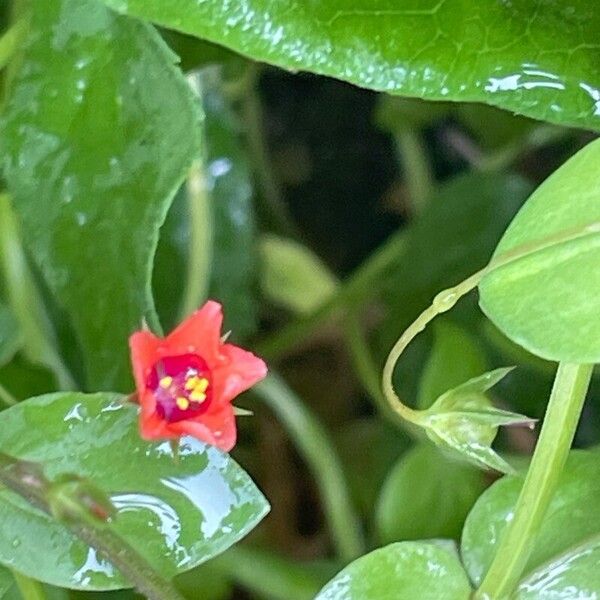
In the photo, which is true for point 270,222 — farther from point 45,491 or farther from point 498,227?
point 45,491

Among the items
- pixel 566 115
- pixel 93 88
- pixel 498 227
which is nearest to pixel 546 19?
pixel 566 115

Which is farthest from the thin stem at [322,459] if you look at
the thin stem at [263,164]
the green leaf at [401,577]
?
the green leaf at [401,577]

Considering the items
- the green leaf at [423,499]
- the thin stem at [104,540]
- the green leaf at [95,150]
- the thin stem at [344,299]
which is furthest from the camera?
the thin stem at [344,299]

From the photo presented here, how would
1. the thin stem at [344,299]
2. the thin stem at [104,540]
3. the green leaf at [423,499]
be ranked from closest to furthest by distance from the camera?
the thin stem at [104,540] → the green leaf at [423,499] → the thin stem at [344,299]

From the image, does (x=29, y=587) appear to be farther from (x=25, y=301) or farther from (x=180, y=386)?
(x=25, y=301)

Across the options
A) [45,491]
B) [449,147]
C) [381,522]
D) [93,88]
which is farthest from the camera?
[449,147]

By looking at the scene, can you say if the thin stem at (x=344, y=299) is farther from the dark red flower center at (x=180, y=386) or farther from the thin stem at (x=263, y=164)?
the dark red flower center at (x=180, y=386)

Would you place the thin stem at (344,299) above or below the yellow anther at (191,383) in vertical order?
below
